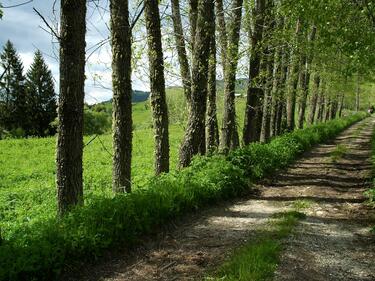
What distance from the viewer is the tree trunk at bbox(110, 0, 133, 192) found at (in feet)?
32.7

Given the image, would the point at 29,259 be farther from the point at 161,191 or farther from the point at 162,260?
the point at 161,191

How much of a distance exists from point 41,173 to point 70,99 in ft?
71.5

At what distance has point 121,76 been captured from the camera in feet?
32.7

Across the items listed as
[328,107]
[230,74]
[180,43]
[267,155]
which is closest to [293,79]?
[230,74]

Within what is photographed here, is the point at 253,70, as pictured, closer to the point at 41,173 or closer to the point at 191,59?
the point at 191,59

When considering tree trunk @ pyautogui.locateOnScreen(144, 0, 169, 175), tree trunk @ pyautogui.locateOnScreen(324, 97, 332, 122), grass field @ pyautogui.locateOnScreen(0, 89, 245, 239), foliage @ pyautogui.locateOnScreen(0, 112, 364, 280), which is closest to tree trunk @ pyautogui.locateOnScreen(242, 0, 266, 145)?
grass field @ pyautogui.locateOnScreen(0, 89, 245, 239)

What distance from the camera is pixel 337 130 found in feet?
130

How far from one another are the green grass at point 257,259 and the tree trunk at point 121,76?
138 inches

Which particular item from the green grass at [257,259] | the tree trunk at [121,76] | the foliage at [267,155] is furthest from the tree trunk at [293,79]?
the green grass at [257,259]

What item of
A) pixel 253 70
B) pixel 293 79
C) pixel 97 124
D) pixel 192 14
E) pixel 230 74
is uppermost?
pixel 192 14

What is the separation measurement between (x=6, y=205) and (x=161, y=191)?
37.2 feet

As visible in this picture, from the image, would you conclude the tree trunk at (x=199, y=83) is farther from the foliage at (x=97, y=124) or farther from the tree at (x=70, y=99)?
the foliage at (x=97, y=124)

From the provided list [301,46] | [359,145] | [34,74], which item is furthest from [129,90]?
[34,74]

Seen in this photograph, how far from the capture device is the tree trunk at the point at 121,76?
995 centimetres
